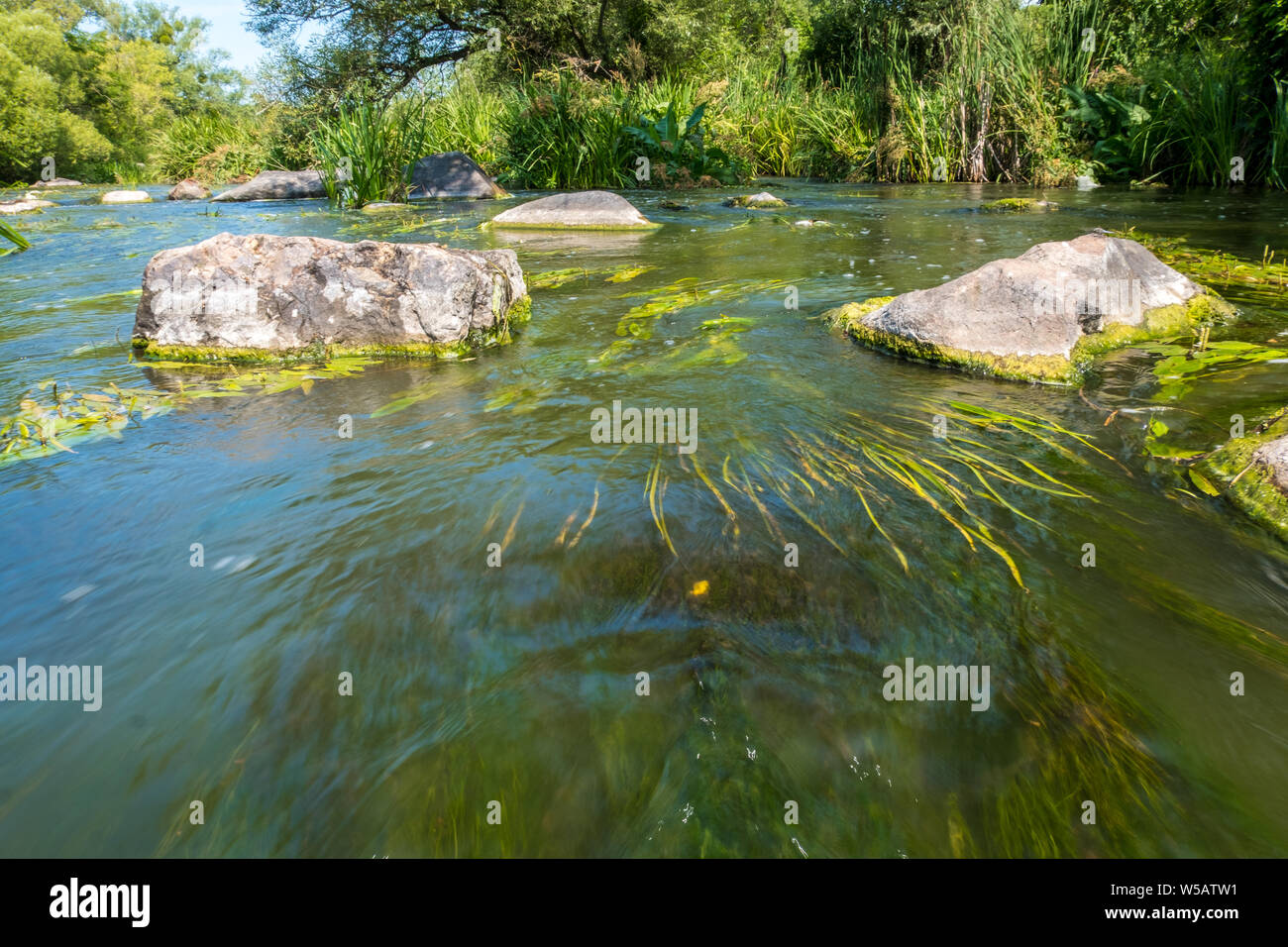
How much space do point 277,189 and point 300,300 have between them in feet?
47.5

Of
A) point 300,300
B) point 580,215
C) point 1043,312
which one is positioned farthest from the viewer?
point 580,215

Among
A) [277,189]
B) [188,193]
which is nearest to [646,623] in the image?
[277,189]

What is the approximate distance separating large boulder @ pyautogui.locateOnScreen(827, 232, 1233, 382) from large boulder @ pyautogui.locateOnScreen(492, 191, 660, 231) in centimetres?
596

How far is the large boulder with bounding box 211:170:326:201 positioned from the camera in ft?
52.3

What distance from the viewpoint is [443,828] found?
146cm

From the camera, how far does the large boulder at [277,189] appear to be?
15.9 m

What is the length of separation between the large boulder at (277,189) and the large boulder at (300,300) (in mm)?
13611

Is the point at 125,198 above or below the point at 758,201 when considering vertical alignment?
above

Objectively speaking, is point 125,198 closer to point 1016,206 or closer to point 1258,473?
point 1016,206

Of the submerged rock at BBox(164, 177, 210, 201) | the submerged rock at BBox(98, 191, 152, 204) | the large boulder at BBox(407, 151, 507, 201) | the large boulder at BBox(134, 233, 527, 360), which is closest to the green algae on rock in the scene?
the large boulder at BBox(134, 233, 527, 360)

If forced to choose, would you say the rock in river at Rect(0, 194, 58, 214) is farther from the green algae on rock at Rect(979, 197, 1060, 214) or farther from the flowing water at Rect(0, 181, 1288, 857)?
the green algae on rock at Rect(979, 197, 1060, 214)

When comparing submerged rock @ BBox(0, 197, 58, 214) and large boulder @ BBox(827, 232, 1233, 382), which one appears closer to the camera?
large boulder @ BBox(827, 232, 1233, 382)

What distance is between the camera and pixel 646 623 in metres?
1.97
